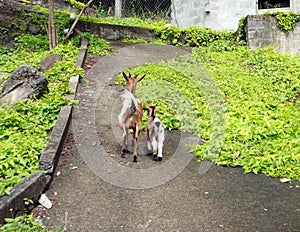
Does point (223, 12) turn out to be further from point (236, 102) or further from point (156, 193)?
point (156, 193)

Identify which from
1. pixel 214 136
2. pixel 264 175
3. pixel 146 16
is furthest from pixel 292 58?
pixel 146 16

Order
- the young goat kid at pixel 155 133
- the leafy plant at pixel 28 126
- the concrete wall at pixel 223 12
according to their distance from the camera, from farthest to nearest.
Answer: the concrete wall at pixel 223 12 < the young goat kid at pixel 155 133 < the leafy plant at pixel 28 126

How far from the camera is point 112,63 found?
436 inches

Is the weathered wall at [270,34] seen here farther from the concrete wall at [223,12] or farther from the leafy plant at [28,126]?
the leafy plant at [28,126]

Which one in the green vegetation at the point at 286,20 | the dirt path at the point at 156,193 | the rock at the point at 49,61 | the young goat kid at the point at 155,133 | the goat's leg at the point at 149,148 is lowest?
the dirt path at the point at 156,193

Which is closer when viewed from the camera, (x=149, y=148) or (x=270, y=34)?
(x=149, y=148)

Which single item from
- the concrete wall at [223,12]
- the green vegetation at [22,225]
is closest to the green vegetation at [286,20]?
the concrete wall at [223,12]

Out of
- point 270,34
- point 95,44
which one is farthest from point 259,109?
point 95,44

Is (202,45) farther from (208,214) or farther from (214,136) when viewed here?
(208,214)

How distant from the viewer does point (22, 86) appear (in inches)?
288

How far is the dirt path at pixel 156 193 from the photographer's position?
4414mm

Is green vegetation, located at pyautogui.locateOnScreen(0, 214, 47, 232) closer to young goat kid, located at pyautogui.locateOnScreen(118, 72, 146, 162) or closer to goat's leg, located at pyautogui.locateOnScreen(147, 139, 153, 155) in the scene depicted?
young goat kid, located at pyautogui.locateOnScreen(118, 72, 146, 162)

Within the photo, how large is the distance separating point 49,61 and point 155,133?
495cm

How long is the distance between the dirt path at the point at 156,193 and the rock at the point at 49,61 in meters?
3.27
